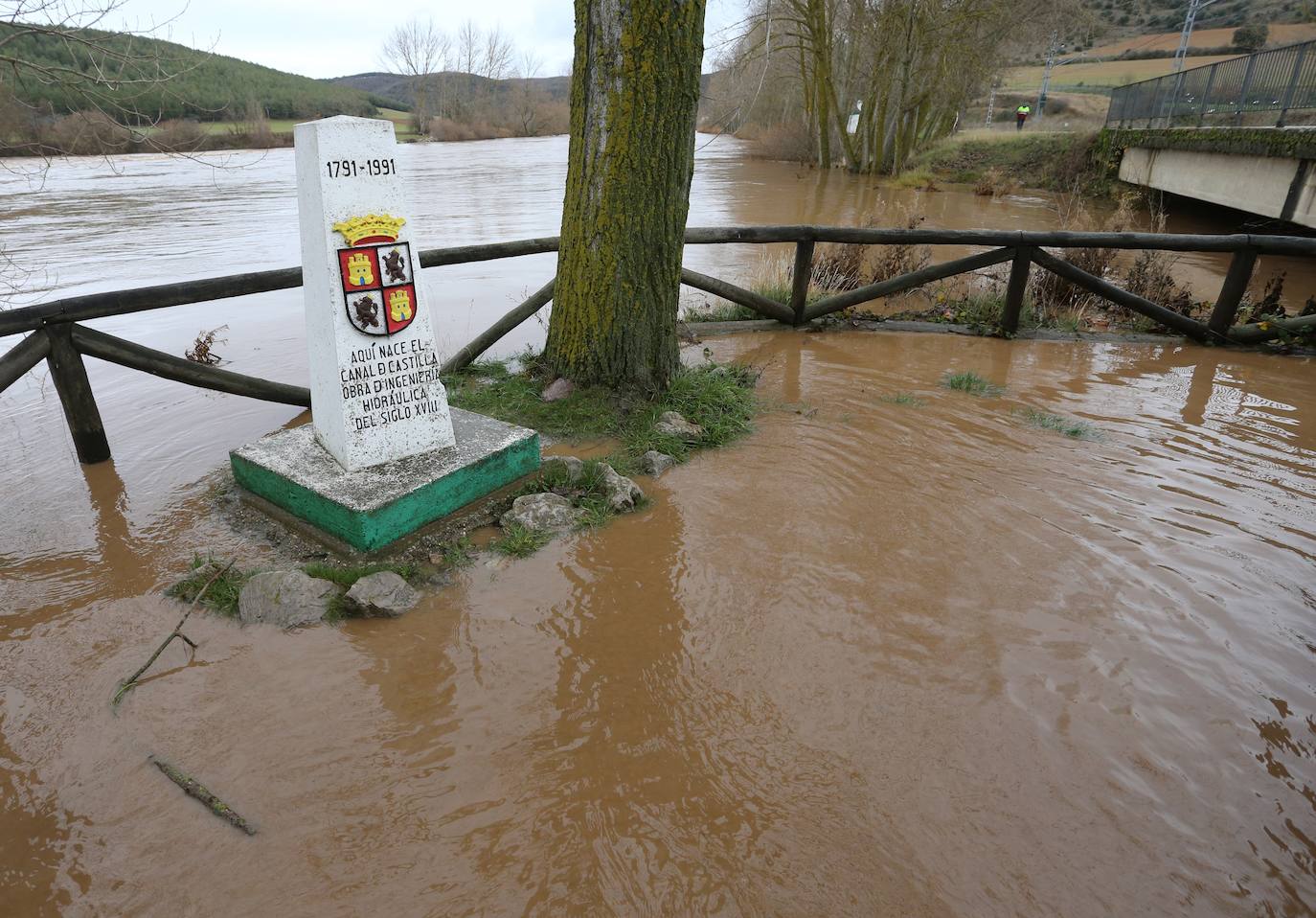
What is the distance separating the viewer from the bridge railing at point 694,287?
4.59 m

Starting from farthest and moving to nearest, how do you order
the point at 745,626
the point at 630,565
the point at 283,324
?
1. the point at 283,324
2. the point at 630,565
3. the point at 745,626

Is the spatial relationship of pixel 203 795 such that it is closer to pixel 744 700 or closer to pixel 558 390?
pixel 744 700

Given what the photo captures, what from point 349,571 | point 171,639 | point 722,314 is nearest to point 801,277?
point 722,314

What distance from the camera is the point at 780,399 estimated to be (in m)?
6.01

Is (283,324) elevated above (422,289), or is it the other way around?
(422,289)

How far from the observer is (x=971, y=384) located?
20.6 feet

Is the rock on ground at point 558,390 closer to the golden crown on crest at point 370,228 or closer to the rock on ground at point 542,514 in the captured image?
the rock on ground at point 542,514

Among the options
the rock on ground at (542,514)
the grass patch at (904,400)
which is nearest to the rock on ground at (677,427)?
the rock on ground at (542,514)

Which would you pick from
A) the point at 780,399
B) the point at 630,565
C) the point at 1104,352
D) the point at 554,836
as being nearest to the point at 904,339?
the point at 1104,352

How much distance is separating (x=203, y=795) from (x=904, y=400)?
5161 millimetres

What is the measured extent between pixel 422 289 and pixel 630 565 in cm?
184

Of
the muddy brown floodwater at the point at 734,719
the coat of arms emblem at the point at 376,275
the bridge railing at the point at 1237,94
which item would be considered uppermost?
the bridge railing at the point at 1237,94

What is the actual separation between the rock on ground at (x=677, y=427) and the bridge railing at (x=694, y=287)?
193 centimetres

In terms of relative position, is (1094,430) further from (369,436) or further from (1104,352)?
(369,436)
